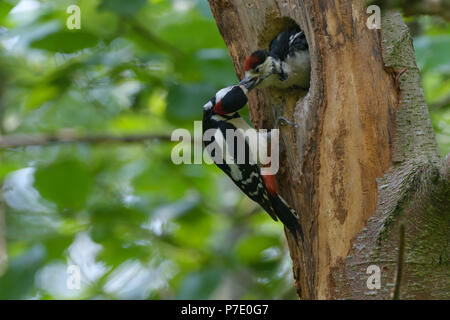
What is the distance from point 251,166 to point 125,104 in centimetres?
235

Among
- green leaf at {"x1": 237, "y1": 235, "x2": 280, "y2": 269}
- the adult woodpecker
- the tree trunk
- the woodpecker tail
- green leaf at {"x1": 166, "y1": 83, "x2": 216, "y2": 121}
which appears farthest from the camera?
green leaf at {"x1": 237, "y1": 235, "x2": 280, "y2": 269}

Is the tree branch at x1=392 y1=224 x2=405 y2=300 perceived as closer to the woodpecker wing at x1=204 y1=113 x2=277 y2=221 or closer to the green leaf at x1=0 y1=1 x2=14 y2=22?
the woodpecker wing at x1=204 y1=113 x2=277 y2=221

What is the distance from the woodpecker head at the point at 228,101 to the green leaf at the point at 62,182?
1025 mm

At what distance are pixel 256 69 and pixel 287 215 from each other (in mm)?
684

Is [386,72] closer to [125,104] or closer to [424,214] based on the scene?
[424,214]

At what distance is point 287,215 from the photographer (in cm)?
220

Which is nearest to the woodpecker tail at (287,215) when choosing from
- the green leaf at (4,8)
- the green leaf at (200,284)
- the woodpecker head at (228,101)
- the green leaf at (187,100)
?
the woodpecker head at (228,101)

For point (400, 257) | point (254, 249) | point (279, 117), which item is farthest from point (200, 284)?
point (400, 257)

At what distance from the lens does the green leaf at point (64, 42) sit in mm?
3072

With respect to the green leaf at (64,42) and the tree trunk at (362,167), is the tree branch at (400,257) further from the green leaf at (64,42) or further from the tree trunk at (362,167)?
the green leaf at (64,42)

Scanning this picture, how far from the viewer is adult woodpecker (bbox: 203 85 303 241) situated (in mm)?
2327

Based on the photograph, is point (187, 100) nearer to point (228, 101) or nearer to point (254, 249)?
point (228, 101)

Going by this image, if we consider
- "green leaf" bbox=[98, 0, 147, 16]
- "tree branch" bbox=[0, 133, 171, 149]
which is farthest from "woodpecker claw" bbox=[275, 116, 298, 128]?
"tree branch" bbox=[0, 133, 171, 149]

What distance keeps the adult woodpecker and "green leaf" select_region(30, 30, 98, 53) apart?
0.89 m
